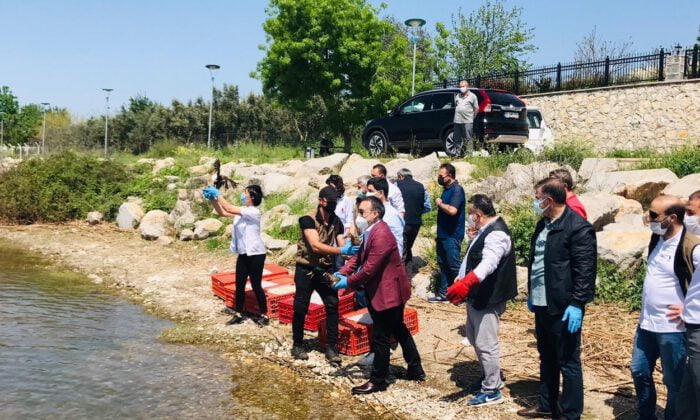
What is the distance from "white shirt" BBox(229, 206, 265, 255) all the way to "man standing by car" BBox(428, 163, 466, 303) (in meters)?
2.33

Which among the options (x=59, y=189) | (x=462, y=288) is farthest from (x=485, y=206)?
(x=59, y=189)

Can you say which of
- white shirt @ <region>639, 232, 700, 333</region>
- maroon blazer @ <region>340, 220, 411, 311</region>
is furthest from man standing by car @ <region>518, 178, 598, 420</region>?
maroon blazer @ <region>340, 220, 411, 311</region>

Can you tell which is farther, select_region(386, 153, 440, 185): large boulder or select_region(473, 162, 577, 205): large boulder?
select_region(386, 153, 440, 185): large boulder

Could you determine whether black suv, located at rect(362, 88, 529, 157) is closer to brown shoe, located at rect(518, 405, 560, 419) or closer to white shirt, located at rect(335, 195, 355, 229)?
white shirt, located at rect(335, 195, 355, 229)

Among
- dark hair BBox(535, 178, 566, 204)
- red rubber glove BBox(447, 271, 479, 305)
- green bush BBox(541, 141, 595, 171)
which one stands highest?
green bush BBox(541, 141, 595, 171)

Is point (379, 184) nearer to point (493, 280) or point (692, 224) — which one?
point (493, 280)

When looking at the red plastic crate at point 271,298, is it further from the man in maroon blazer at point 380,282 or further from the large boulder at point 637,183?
the large boulder at point 637,183

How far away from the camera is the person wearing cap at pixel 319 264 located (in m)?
6.09

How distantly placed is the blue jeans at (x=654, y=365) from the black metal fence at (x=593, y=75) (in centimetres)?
1624

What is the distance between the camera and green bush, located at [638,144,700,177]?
11.0 meters

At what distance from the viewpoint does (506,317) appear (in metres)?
7.43

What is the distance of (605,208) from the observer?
8.89 metres

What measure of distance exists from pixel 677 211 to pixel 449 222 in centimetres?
377

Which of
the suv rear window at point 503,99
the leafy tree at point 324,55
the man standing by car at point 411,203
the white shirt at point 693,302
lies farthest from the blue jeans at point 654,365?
the leafy tree at point 324,55
